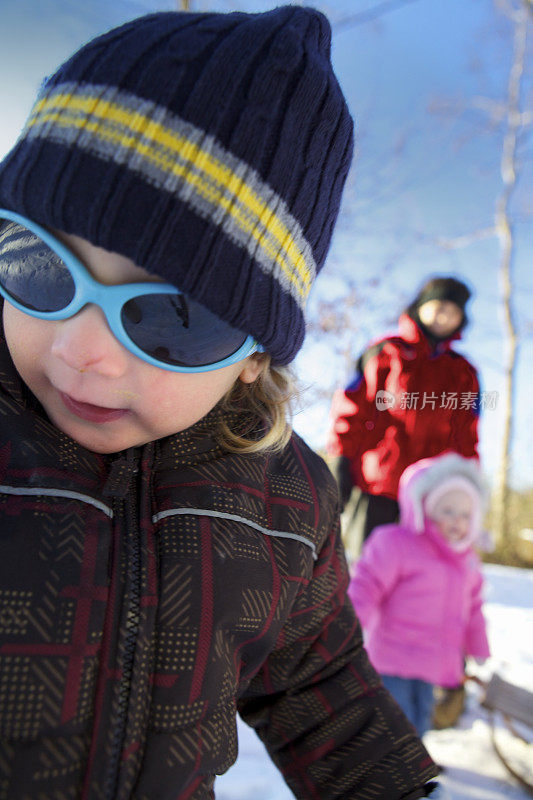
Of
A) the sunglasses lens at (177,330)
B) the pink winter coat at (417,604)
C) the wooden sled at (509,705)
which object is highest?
the sunglasses lens at (177,330)

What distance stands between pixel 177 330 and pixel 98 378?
138 millimetres

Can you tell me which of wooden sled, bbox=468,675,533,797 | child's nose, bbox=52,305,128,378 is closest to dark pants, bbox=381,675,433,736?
wooden sled, bbox=468,675,533,797

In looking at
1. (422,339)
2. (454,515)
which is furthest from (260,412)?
(422,339)

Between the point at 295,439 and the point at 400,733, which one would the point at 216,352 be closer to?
the point at 295,439

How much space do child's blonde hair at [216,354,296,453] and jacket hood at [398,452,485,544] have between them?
5.98 feet

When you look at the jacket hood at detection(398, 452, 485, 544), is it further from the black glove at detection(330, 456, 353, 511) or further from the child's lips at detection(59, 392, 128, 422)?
the child's lips at detection(59, 392, 128, 422)

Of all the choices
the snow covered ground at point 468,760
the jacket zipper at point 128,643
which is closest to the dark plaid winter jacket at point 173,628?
the jacket zipper at point 128,643

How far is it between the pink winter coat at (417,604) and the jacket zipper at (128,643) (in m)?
2.07

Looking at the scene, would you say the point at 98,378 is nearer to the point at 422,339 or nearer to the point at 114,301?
the point at 114,301

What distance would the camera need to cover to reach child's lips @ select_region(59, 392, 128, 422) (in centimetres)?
85

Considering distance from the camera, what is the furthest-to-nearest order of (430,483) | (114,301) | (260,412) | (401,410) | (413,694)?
1. (401,410)
2. (430,483)
3. (413,694)
4. (260,412)
5. (114,301)

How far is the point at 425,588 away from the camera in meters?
2.78

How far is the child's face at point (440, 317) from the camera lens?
3.31m

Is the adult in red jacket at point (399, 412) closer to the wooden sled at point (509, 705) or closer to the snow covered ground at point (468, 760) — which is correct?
the wooden sled at point (509, 705)
